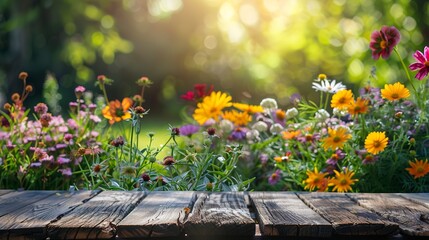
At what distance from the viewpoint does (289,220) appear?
197 cm

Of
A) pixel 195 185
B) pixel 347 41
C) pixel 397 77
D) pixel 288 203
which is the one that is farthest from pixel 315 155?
pixel 347 41

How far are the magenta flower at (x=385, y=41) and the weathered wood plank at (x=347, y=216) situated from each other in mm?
1070

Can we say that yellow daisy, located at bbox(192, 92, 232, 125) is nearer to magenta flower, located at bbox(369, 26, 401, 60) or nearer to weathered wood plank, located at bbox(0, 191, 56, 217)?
magenta flower, located at bbox(369, 26, 401, 60)

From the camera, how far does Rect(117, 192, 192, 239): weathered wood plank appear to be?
1.89 m

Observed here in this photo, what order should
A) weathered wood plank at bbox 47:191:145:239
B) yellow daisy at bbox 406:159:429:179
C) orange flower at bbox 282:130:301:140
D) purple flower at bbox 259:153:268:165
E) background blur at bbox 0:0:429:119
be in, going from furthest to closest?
background blur at bbox 0:0:429:119
purple flower at bbox 259:153:268:165
orange flower at bbox 282:130:301:140
yellow daisy at bbox 406:159:429:179
weathered wood plank at bbox 47:191:145:239

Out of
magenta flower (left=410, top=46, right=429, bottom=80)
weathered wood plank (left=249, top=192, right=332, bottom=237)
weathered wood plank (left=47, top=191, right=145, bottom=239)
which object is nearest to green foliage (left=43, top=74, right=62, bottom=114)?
weathered wood plank (left=47, top=191, right=145, bottom=239)

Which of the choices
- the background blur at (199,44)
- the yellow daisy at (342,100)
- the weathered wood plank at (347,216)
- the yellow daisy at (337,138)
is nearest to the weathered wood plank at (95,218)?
the weathered wood plank at (347,216)

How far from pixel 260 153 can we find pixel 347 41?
306 inches

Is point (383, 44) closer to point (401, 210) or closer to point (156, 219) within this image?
→ point (401, 210)

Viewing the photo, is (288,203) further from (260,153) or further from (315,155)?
(260,153)

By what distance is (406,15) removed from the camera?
9.95 metres

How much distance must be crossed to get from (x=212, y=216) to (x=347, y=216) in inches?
18.0

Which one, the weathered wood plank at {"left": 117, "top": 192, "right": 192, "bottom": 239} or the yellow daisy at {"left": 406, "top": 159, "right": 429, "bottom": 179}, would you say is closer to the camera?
the weathered wood plank at {"left": 117, "top": 192, "right": 192, "bottom": 239}

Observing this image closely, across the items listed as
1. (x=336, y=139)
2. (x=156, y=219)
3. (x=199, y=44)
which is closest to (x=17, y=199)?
(x=156, y=219)
